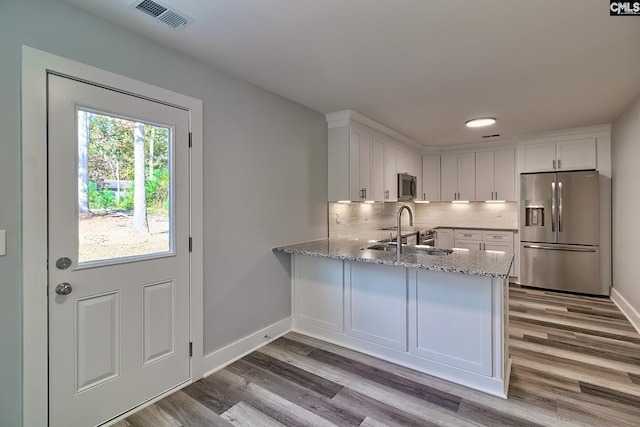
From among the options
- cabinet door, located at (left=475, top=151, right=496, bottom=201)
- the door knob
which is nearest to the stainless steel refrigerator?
cabinet door, located at (left=475, top=151, right=496, bottom=201)

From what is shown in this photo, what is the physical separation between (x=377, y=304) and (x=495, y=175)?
13.3 ft

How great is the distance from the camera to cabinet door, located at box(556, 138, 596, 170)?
14.6 ft

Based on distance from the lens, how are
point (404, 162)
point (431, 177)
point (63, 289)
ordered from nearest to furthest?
point (63, 289)
point (404, 162)
point (431, 177)

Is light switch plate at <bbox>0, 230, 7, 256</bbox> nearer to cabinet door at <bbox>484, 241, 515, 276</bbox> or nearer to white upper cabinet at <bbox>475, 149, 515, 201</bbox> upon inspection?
cabinet door at <bbox>484, 241, 515, 276</bbox>

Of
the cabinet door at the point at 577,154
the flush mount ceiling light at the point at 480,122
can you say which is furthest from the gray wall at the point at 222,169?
the cabinet door at the point at 577,154

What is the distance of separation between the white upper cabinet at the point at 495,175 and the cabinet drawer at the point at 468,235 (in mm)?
630

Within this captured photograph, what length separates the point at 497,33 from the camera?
1.97 meters

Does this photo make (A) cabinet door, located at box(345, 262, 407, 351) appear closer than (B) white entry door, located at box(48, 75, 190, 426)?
No

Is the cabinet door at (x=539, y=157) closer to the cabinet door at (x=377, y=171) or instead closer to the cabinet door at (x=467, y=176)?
the cabinet door at (x=467, y=176)

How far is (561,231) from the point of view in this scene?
4.50 meters

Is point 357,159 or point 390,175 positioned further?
point 390,175

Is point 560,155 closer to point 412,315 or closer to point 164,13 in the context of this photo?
point 412,315

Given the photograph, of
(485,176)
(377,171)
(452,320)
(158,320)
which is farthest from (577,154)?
(158,320)

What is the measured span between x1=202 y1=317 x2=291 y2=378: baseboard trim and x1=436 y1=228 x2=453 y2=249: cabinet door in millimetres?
3758
